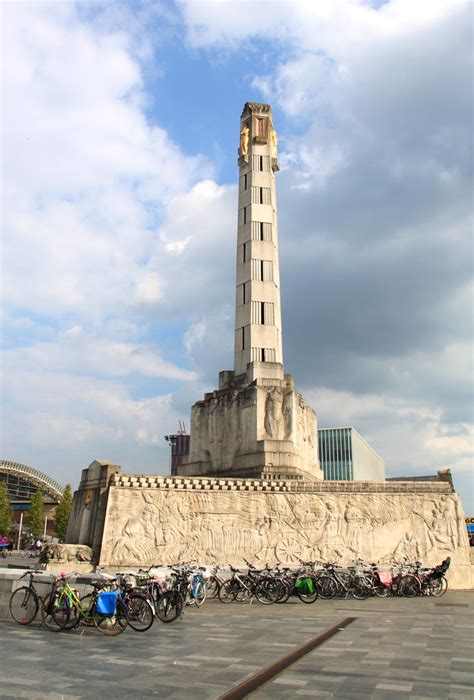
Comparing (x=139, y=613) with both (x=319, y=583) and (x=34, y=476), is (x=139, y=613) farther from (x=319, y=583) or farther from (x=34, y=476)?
(x=34, y=476)

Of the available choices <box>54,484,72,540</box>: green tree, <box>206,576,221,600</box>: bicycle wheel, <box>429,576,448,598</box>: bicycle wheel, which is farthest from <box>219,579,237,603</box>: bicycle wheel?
<box>54,484,72,540</box>: green tree

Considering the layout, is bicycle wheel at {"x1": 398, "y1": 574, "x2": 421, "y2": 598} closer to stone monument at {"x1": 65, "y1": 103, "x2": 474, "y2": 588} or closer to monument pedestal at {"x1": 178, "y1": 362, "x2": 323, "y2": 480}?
stone monument at {"x1": 65, "y1": 103, "x2": 474, "y2": 588}

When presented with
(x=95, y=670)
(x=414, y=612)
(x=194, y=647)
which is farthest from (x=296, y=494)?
(x=95, y=670)

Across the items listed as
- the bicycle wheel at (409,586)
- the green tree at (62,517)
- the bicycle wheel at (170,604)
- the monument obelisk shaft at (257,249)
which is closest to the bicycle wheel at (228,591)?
the bicycle wheel at (170,604)

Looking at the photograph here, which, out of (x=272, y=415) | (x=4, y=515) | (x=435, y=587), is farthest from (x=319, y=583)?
(x=4, y=515)

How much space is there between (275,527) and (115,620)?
1149 centimetres

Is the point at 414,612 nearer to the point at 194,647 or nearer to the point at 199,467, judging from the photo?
the point at 194,647

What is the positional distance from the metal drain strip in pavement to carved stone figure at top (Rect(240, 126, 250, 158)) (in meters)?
26.4

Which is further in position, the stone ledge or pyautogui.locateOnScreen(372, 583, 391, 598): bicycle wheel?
the stone ledge

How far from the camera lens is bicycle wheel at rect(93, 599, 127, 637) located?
9.58m

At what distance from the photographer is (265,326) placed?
27.8 m

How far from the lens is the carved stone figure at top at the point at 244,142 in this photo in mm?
31266

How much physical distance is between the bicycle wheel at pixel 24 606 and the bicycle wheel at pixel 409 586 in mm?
10310

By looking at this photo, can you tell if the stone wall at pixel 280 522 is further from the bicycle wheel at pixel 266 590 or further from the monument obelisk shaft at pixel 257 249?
the monument obelisk shaft at pixel 257 249
